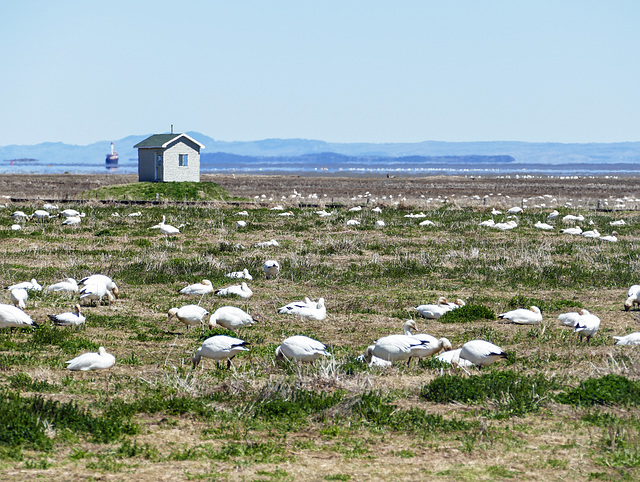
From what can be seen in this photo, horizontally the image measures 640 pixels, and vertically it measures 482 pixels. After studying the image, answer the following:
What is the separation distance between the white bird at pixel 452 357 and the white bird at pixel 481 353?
19 cm

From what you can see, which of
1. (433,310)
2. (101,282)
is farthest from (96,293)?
(433,310)

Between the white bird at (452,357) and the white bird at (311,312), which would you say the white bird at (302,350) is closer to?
the white bird at (452,357)

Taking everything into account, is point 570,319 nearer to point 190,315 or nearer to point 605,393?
point 605,393

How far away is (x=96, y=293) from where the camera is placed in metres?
15.3

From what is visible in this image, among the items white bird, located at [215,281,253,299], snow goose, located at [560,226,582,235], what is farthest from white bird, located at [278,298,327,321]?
snow goose, located at [560,226,582,235]

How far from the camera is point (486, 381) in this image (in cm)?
948

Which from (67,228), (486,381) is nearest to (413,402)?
(486,381)

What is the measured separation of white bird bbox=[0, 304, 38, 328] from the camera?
1229 cm

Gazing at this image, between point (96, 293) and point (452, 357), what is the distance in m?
7.83

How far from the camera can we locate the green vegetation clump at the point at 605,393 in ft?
28.9

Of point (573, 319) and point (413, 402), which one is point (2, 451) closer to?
point (413, 402)

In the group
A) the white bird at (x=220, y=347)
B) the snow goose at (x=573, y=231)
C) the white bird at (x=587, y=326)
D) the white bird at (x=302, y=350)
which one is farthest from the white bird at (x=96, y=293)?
the snow goose at (x=573, y=231)

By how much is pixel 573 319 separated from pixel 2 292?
38.8ft

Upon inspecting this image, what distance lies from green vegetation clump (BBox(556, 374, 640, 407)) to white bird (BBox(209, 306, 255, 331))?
Result: 5975mm
